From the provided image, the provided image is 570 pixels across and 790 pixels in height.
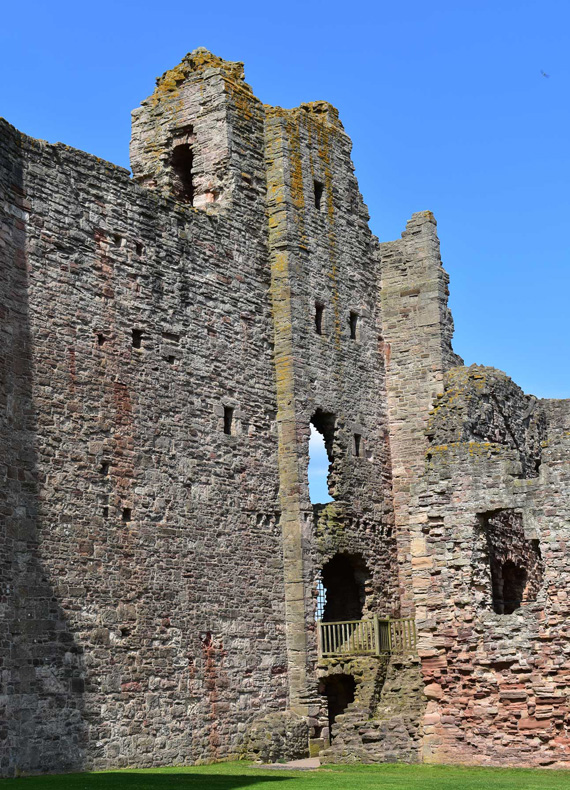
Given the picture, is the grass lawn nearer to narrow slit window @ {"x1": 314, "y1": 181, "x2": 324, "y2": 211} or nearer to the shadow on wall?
the shadow on wall

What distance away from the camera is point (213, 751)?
65.4 ft

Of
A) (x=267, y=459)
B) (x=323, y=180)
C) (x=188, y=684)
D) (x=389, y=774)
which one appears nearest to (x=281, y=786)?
(x=389, y=774)

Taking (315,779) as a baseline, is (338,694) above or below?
above

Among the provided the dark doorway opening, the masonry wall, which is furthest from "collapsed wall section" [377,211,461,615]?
the masonry wall

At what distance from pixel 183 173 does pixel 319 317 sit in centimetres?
394

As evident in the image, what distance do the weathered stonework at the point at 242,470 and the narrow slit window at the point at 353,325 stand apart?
0.11 m

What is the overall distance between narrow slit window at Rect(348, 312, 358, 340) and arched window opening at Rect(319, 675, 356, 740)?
6671 millimetres

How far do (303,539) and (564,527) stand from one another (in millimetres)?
5571

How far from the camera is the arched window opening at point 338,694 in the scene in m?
23.1

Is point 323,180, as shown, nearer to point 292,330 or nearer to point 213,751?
point 292,330

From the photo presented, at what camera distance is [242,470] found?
21969 mm

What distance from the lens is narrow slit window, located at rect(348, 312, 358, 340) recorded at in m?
25.5

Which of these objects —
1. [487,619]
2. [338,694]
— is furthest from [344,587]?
[487,619]

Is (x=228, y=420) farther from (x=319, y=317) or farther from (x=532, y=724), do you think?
(x=532, y=724)
